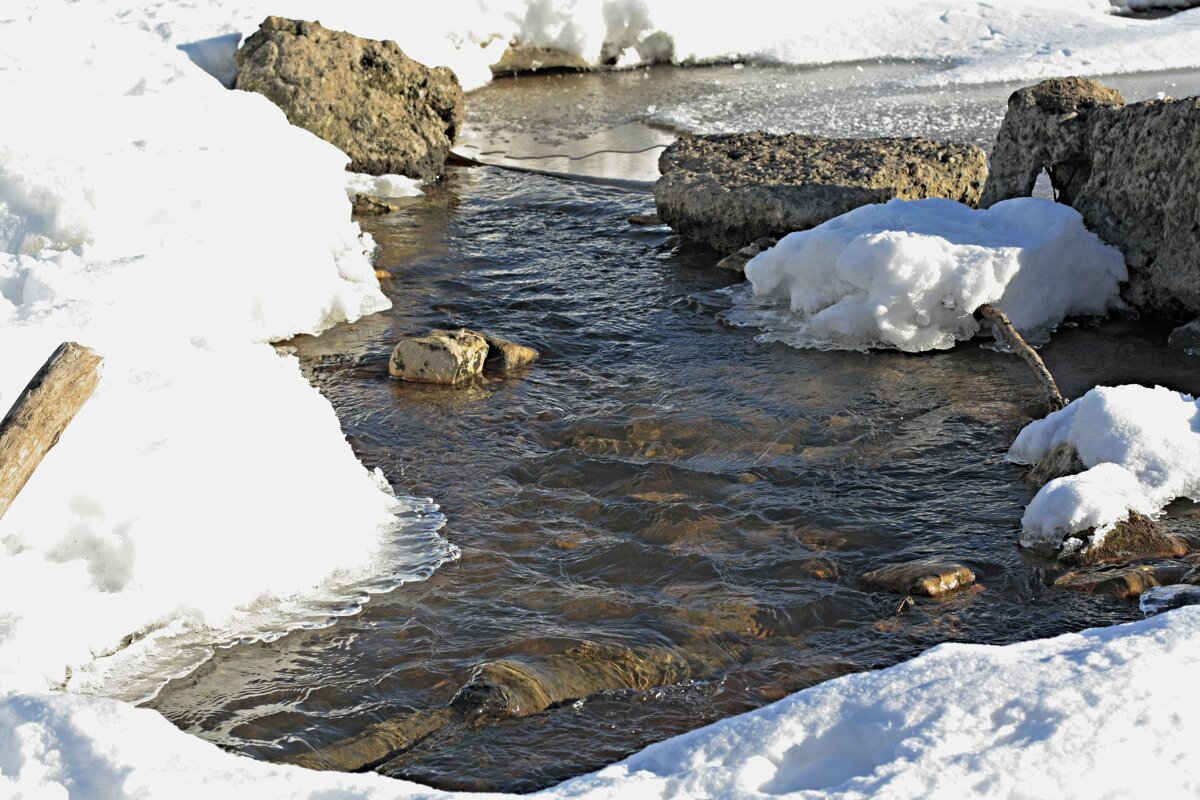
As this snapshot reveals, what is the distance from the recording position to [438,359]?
7.13 m

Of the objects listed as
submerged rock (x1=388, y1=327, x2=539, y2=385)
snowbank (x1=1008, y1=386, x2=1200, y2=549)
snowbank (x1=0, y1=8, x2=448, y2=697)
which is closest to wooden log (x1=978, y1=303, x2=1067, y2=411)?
snowbank (x1=1008, y1=386, x2=1200, y2=549)

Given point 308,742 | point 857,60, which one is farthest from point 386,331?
point 857,60

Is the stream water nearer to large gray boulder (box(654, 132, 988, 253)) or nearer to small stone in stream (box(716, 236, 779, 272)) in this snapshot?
small stone in stream (box(716, 236, 779, 272))

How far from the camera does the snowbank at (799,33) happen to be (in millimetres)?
15453

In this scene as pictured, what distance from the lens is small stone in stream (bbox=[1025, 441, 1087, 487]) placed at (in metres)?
5.57

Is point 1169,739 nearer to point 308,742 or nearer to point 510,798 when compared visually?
point 510,798

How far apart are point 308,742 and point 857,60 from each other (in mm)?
14625

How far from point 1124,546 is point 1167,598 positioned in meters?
0.44

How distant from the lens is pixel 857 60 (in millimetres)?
16922

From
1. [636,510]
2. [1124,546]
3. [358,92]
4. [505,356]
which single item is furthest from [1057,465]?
[358,92]

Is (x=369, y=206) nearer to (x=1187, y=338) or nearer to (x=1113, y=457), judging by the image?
(x=1187, y=338)

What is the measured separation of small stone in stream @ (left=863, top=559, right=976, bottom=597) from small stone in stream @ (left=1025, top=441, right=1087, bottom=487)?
892 millimetres

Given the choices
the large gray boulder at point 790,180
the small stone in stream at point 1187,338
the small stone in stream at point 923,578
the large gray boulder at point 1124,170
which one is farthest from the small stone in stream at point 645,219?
the small stone in stream at point 923,578

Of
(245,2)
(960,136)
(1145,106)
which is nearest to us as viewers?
(1145,106)
